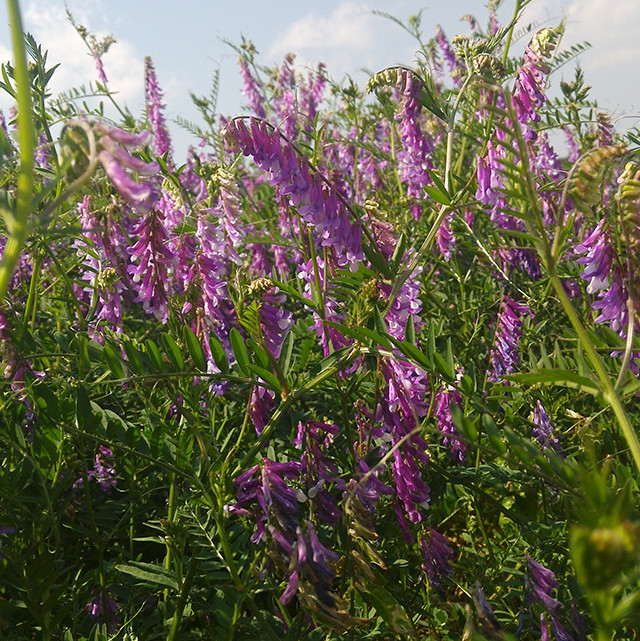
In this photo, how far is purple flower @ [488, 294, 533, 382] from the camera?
2.14 metres

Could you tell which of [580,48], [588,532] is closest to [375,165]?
[580,48]


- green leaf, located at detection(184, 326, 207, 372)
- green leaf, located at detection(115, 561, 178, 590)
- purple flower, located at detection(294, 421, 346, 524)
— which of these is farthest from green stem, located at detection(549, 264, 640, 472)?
green leaf, located at detection(115, 561, 178, 590)

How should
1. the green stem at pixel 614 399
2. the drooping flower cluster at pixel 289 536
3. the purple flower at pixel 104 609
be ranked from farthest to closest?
the purple flower at pixel 104 609 < the drooping flower cluster at pixel 289 536 < the green stem at pixel 614 399

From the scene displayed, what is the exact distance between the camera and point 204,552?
1.42 metres

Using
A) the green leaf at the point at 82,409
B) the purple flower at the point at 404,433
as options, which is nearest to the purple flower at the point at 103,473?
the green leaf at the point at 82,409

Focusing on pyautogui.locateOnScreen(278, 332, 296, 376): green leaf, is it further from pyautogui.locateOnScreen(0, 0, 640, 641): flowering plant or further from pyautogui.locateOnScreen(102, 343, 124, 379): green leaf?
pyautogui.locateOnScreen(102, 343, 124, 379): green leaf

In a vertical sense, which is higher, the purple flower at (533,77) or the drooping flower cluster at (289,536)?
the purple flower at (533,77)

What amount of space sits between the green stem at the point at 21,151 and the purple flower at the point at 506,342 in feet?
5.61

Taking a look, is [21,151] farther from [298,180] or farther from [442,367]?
[298,180]

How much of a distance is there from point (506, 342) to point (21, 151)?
1756 mm

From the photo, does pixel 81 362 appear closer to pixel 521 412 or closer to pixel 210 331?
pixel 210 331

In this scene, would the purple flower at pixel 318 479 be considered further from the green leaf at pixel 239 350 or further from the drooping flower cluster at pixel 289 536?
the green leaf at pixel 239 350

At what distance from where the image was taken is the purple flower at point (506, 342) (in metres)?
2.14

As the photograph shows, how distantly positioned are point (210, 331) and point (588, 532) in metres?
1.29
